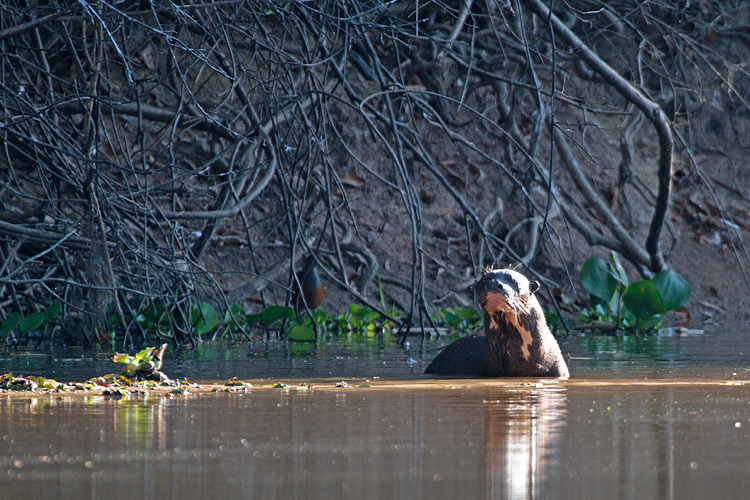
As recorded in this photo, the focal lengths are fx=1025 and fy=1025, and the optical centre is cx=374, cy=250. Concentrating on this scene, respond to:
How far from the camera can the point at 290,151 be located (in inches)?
344

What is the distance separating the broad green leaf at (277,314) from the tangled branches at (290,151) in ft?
0.76

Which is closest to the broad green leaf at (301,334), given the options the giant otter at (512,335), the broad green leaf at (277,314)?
the broad green leaf at (277,314)

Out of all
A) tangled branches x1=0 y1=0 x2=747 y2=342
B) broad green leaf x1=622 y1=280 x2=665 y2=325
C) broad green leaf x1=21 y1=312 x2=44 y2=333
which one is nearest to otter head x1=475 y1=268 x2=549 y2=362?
tangled branches x1=0 y1=0 x2=747 y2=342

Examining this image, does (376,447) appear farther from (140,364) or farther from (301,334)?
(301,334)

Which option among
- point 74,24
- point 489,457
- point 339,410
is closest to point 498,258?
point 74,24

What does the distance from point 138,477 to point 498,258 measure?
7.95 m

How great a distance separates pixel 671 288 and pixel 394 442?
6.29m

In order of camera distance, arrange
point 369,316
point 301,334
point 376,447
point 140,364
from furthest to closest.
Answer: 1. point 369,316
2. point 301,334
3. point 140,364
4. point 376,447

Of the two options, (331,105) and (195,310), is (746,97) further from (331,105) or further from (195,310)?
(195,310)

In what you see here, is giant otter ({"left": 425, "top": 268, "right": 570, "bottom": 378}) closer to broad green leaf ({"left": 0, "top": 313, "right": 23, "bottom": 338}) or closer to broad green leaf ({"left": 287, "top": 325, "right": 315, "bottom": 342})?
broad green leaf ({"left": 287, "top": 325, "right": 315, "bottom": 342})

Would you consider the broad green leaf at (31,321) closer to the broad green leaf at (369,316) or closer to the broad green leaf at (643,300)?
the broad green leaf at (369,316)

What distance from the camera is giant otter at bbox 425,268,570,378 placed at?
4.21 m

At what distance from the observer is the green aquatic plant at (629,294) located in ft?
24.6

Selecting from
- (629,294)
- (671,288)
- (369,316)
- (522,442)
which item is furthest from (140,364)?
(671,288)
